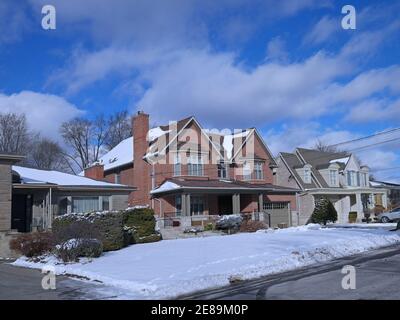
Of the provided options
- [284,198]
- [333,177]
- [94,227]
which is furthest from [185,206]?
[333,177]

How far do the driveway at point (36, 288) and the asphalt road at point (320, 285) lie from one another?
298 cm

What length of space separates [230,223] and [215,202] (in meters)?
8.35

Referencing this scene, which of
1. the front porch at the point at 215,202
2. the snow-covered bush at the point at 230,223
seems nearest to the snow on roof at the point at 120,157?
the front porch at the point at 215,202

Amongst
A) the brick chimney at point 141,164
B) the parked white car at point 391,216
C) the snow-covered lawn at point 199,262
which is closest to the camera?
the snow-covered lawn at point 199,262

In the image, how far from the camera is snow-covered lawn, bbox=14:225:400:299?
40.9 feet

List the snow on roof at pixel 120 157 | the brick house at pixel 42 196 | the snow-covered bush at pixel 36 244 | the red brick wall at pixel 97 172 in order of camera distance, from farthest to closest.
A: the red brick wall at pixel 97 172 < the snow on roof at pixel 120 157 < the brick house at pixel 42 196 < the snow-covered bush at pixel 36 244

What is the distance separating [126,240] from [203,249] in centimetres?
527

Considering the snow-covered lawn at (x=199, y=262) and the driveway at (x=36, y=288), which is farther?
the snow-covered lawn at (x=199, y=262)

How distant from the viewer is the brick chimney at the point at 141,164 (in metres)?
39.9

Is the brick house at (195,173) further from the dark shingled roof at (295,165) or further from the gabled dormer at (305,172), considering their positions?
the gabled dormer at (305,172)

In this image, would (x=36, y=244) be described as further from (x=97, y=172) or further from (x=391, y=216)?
(x=391, y=216)

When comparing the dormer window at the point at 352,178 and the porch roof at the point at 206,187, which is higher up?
the dormer window at the point at 352,178

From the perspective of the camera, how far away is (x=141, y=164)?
133 ft
